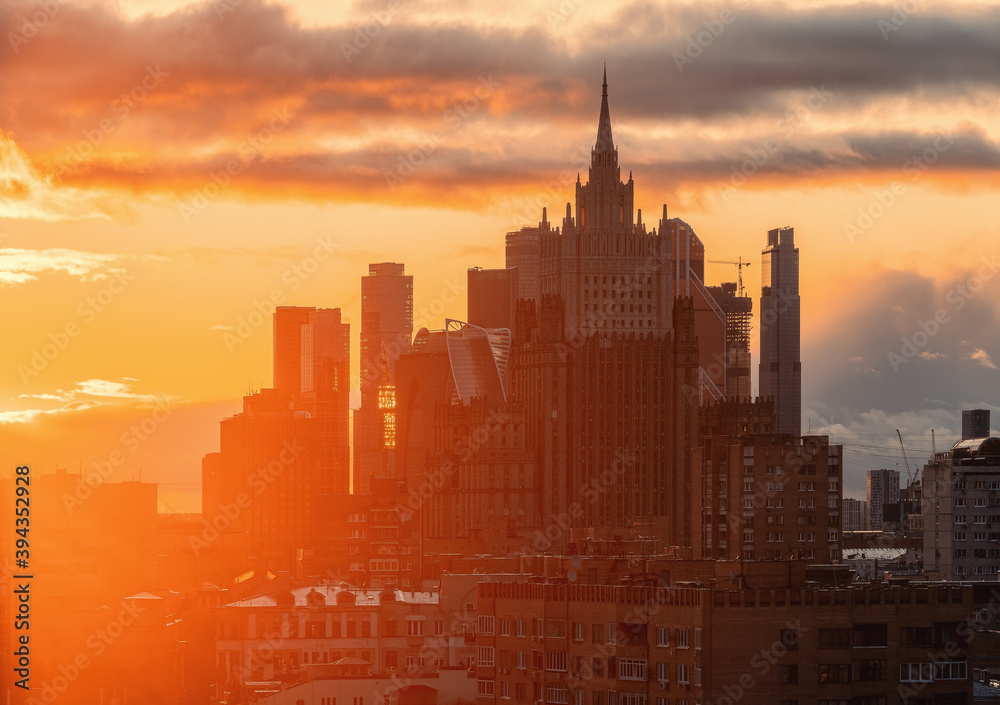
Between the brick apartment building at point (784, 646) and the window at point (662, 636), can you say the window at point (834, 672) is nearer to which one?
the brick apartment building at point (784, 646)

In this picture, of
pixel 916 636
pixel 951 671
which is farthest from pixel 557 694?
pixel 951 671

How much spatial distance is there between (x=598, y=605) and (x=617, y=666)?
4944 millimetres

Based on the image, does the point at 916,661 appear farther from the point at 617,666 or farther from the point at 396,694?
the point at 396,694

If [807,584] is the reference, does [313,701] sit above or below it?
below

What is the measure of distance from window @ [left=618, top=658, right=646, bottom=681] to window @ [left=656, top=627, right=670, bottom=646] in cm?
247

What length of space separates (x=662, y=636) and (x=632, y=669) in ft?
15.0

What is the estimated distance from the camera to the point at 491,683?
164 metres

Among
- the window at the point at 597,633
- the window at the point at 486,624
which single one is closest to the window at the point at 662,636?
the window at the point at 597,633

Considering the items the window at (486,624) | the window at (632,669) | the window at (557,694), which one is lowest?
the window at (557,694)

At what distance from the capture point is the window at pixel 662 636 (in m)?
144

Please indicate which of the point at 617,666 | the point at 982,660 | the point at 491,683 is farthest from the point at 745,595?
the point at 982,660

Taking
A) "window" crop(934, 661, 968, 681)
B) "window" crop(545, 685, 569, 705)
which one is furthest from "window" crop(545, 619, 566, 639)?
"window" crop(934, 661, 968, 681)

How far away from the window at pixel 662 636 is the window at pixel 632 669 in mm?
2472

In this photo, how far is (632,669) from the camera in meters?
148
